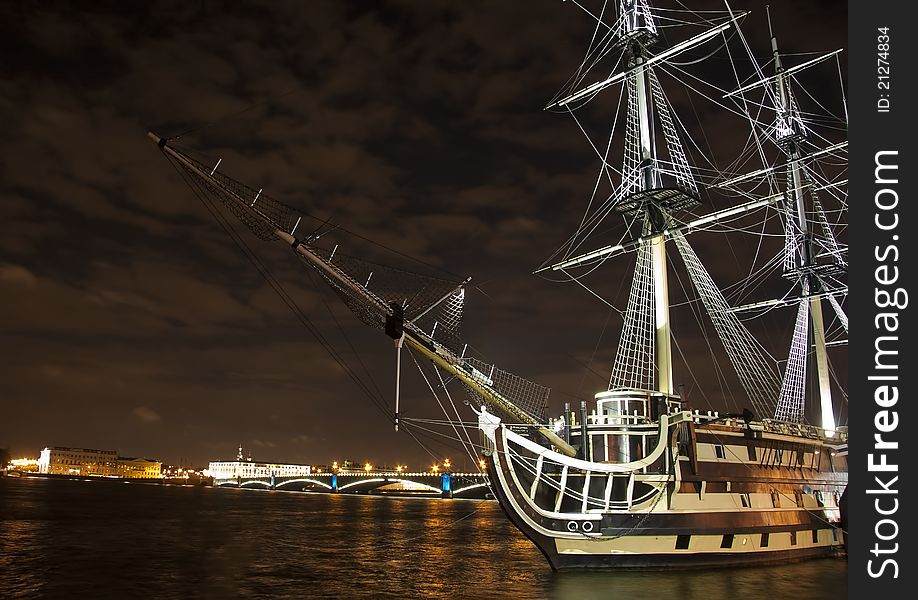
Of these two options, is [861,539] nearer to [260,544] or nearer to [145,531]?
[260,544]

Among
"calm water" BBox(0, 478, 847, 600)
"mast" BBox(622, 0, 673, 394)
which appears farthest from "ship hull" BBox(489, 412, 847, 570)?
"mast" BBox(622, 0, 673, 394)

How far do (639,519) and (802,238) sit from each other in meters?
27.3

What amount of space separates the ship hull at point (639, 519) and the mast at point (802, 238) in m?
15.9

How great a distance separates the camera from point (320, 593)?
27984 mm

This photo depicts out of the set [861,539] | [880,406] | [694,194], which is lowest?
[861,539]

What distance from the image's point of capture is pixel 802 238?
47.3 metres

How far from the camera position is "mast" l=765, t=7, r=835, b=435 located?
4553 cm

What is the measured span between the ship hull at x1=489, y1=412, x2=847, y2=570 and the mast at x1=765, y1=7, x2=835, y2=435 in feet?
52.3

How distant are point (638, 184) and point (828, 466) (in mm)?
19244

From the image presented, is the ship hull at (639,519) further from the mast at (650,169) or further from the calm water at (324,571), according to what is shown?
the mast at (650,169)

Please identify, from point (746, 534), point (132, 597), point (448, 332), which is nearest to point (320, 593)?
point (132, 597)

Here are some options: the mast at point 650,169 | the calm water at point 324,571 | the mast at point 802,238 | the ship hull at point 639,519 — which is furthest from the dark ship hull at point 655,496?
the mast at point 802,238

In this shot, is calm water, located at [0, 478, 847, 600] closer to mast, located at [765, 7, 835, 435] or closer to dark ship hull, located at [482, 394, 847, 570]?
dark ship hull, located at [482, 394, 847, 570]

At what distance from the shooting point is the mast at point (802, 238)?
149 ft
